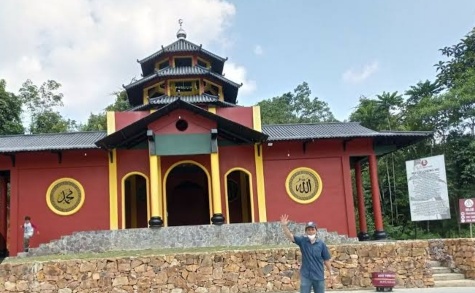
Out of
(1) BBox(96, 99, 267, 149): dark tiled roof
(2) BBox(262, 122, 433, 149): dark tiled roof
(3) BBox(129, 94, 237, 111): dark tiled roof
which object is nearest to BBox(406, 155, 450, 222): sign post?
(2) BBox(262, 122, 433, 149): dark tiled roof

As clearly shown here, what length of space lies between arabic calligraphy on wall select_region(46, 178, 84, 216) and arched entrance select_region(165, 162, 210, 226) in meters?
3.92

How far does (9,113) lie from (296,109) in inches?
1112

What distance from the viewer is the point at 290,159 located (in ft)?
55.8

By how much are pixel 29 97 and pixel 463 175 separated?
33097mm

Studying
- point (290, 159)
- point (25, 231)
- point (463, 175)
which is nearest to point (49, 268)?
point (25, 231)

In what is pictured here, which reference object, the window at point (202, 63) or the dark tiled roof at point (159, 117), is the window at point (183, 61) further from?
the dark tiled roof at point (159, 117)

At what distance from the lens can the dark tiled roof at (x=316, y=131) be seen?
53.7 ft

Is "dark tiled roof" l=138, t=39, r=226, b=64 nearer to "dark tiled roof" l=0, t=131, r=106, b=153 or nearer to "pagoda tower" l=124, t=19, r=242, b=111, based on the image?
"pagoda tower" l=124, t=19, r=242, b=111

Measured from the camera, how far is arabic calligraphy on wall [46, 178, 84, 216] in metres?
16.3

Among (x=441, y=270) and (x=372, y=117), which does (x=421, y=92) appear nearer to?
(x=372, y=117)

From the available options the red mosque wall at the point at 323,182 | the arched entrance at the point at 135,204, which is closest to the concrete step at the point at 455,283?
the red mosque wall at the point at 323,182

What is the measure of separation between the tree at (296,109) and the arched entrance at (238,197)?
64.5 ft

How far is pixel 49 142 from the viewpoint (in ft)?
54.6

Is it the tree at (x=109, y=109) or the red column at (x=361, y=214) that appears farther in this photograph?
the tree at (x=109, y=109)
